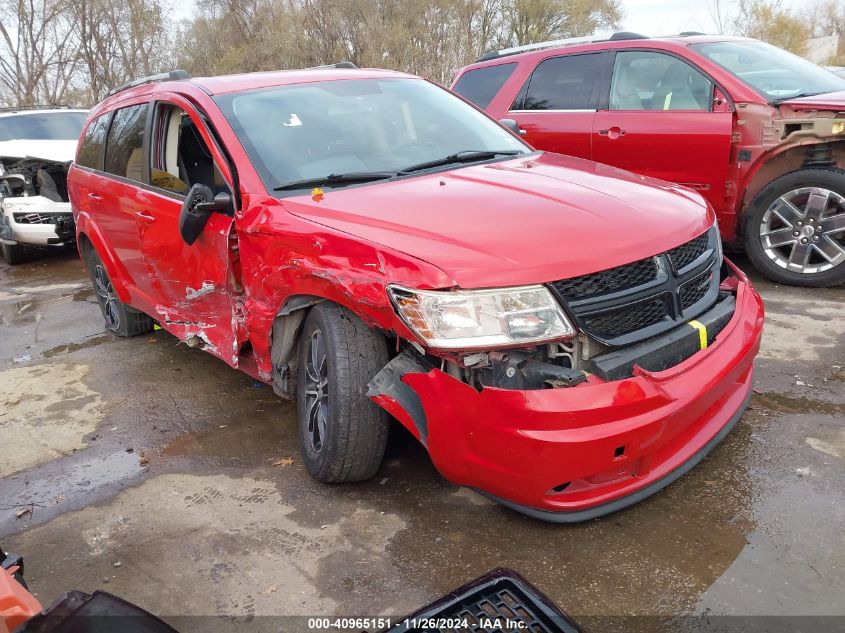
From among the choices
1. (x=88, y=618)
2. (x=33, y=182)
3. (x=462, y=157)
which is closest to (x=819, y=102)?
(x=462, y=157)

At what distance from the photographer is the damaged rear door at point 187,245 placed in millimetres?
3393

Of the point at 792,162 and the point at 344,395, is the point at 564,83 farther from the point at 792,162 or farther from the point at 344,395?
the point at 344,395

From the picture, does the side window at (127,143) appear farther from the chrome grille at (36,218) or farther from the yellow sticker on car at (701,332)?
the chrome grille at (36,218)

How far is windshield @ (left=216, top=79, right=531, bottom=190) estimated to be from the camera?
3283mm

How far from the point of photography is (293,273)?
2885mm

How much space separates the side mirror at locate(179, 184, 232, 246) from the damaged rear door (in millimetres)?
41

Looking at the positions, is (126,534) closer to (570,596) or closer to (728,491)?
(570,596)

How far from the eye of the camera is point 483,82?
22.4 feet

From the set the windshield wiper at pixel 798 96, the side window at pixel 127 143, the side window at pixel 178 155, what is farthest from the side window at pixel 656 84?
the side window at pixel 127 143

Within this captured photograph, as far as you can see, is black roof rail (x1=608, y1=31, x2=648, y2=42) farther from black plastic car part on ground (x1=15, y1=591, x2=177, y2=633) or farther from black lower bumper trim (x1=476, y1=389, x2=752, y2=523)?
black plastic car part on ground (x1=15, y1=591, x2=177, y2=633)

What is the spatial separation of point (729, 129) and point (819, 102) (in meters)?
0.58

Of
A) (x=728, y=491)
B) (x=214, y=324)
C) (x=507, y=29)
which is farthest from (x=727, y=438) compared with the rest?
(x=507, y=29)

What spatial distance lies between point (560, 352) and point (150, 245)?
8.86 feet

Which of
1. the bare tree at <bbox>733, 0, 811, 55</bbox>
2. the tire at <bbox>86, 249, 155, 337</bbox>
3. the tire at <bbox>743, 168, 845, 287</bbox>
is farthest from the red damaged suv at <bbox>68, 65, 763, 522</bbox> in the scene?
the bare tree at <bbox>733, 0, 811, 55</bbox>
